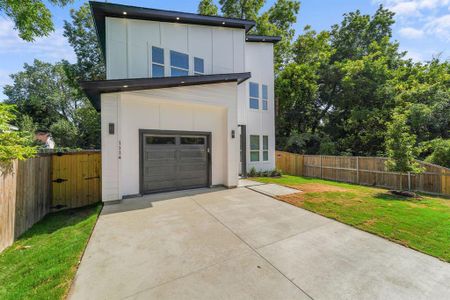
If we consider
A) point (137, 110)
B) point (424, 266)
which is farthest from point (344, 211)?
point (137, 110)

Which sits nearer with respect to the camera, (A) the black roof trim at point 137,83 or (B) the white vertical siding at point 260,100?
(A) the black roof trim at point 137,83

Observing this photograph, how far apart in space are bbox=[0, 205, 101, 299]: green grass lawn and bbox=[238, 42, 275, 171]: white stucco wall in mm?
9209

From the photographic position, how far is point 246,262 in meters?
3.12

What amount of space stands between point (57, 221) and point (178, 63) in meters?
7.52

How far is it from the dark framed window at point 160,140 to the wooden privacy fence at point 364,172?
402 inches

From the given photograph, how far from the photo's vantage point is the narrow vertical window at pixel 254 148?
12289 millimetres

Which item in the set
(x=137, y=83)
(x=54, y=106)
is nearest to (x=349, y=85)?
(x=137, y=83)

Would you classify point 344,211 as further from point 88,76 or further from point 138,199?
point 88,76

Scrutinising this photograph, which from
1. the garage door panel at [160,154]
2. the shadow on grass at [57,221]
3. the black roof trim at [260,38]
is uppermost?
the black roof trim at [260,38]

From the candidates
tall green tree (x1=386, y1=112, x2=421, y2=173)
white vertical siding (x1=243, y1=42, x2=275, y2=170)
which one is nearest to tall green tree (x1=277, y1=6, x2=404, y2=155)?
white vertical siding (x1=243, y1=42, x2=275, y2=170)

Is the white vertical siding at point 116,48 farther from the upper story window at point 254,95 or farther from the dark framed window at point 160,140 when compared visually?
the upper story window at point 254,95

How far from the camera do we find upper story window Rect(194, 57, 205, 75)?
944 cm

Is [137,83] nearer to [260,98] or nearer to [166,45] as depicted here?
[166,45]

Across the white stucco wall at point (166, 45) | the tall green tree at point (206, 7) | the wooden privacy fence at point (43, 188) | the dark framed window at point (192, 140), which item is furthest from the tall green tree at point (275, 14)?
the wooden privacy fence at point (43, 188)
